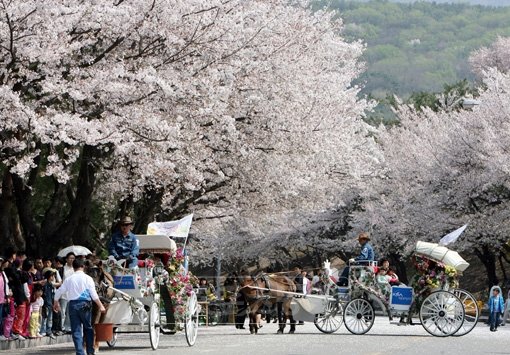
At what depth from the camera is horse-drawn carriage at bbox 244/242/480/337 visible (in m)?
24.0

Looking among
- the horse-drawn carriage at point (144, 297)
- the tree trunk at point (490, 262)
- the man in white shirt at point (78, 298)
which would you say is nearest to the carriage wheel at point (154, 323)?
the horse-drawn carriage at point (144, 297)

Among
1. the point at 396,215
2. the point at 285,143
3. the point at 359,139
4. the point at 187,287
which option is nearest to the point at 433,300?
the point at 187,287

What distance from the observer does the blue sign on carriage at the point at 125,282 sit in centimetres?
2012

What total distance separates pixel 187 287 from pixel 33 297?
11.1ft

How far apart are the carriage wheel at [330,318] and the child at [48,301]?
583cm

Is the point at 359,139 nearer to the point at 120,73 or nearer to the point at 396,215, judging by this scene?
the point at 396,215

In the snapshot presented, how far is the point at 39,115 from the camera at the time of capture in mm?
22016

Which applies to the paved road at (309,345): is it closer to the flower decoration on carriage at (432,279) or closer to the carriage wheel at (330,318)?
the carriage wheel at (330,318)

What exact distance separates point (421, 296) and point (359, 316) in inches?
56.1

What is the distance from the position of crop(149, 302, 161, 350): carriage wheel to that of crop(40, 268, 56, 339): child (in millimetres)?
3901

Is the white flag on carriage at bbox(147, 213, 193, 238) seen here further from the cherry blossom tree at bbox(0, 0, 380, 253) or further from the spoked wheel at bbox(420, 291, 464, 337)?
the spoked wheel at bbox(420, 291, 464, 337)

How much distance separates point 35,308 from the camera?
23.4 meters

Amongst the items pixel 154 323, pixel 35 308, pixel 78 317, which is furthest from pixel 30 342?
pixel 78 317

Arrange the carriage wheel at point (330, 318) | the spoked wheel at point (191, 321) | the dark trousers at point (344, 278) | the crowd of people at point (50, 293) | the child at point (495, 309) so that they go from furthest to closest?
the child at point (495, 309) < the carriage wheel at point (330, 318) < the dark trousers at point (344, 278) < the spoked wheel at point (191, 321) < the crowd of people at point (50, 293)
